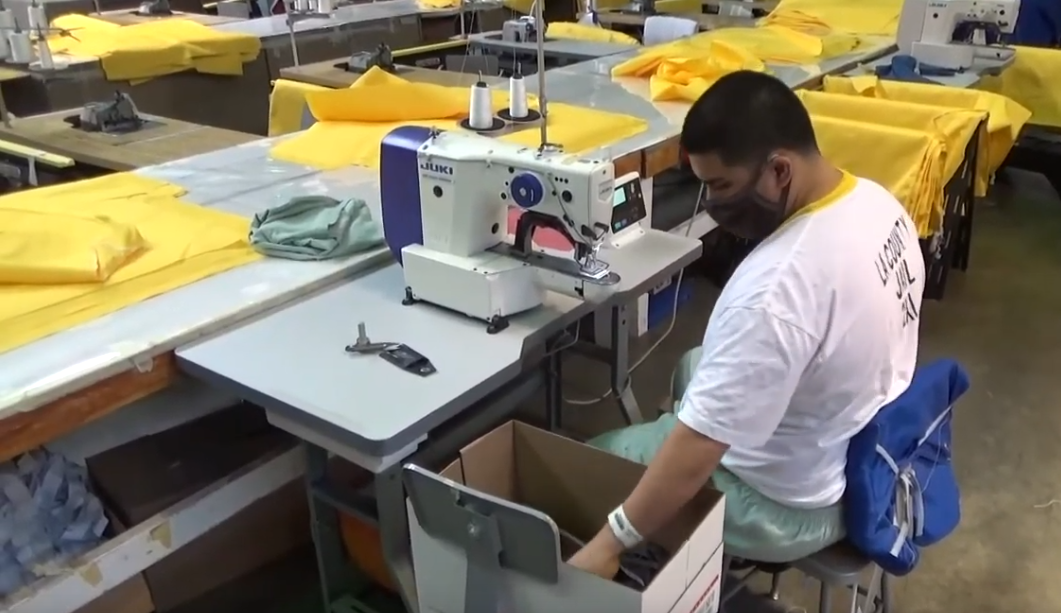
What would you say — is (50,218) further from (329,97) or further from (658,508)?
(658,508)

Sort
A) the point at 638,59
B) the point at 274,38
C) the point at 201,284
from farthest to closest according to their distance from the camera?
the point at 274,38 < the point at 638,59 < the point at 201,284

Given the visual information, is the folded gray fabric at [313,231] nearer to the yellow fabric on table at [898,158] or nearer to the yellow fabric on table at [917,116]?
the yellow fabric on table at [898,158]

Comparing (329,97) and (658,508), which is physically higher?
(329,97)

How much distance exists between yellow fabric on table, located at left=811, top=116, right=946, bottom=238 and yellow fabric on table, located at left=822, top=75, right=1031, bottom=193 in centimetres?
34

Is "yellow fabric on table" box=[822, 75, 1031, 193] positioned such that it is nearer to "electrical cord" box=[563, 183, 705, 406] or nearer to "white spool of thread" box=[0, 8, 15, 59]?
"electrical cord" box=[563, 183, 705, 406]

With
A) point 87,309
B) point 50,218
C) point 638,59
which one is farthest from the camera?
point 638,59

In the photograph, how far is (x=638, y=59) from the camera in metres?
3.01

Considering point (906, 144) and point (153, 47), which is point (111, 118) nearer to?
point (153, 47)

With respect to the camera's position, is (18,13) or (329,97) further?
(18,13)

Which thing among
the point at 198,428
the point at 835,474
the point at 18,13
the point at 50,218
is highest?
the point at 18,13

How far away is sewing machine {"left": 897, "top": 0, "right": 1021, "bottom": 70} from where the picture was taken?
3.01m

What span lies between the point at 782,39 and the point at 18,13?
2.89 metres

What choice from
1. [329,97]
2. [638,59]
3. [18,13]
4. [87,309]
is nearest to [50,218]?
[87,309]

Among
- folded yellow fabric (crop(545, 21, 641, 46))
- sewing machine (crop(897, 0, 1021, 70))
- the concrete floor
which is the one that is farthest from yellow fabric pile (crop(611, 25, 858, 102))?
the concrete floor
